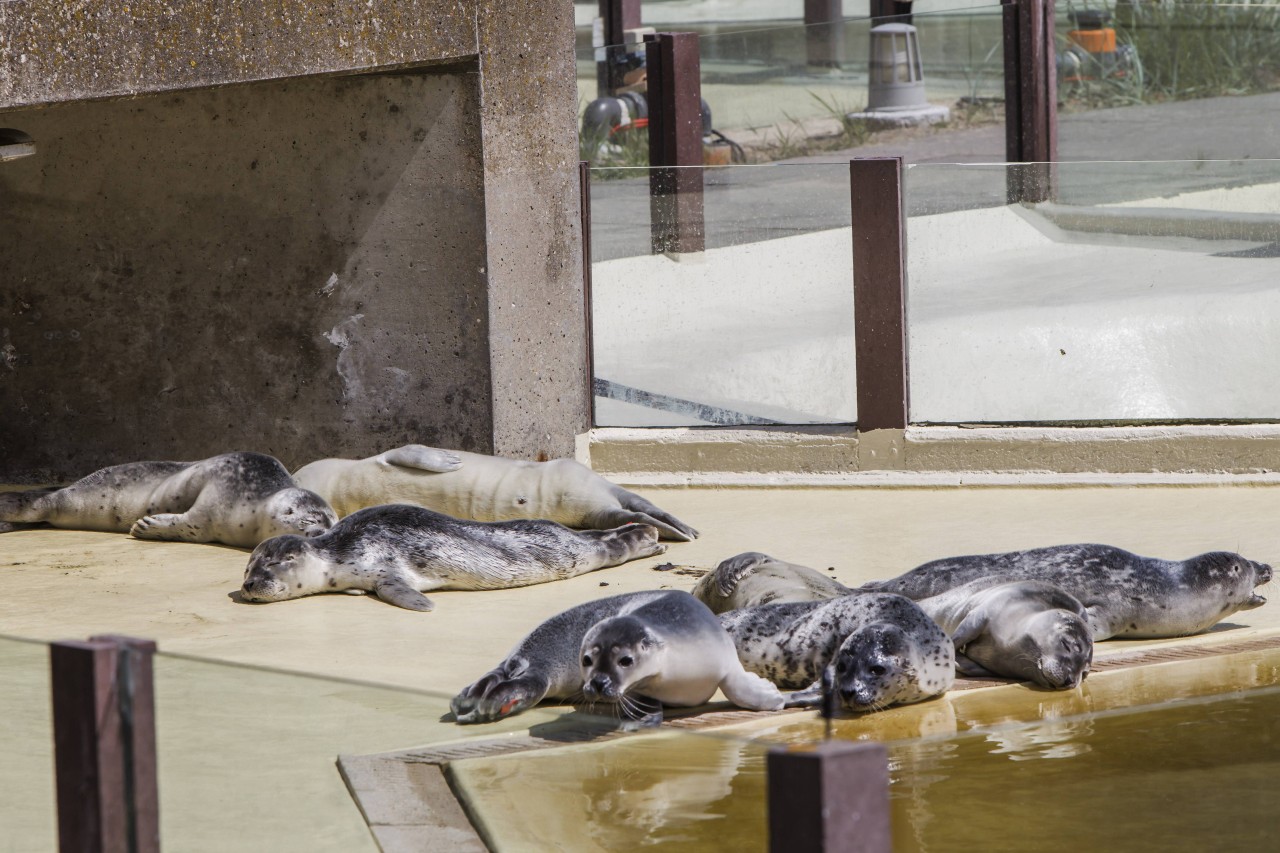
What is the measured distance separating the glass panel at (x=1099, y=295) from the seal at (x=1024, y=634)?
2.92 m

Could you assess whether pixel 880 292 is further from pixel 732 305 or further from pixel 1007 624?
pixel 1007 624

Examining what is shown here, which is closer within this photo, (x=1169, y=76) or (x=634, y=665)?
(x=634, y=665)

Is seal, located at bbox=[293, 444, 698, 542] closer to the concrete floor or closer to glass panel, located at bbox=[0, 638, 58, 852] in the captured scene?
the concrete floor

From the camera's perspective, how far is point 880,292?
807 centimetres

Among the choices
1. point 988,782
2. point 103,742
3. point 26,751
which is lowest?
point 988,782

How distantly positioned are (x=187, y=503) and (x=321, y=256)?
1.33 m

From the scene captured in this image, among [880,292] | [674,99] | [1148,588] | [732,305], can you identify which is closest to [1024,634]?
[1148,588]

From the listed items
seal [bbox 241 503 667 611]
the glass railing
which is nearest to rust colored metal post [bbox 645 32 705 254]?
the glass railing

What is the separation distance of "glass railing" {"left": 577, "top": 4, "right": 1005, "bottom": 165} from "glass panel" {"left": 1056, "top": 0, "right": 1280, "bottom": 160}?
1.32 metres

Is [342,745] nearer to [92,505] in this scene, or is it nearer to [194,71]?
[194,71]

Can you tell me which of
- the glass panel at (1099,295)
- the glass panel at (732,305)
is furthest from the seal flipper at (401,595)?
the glass panel at (1099,295)

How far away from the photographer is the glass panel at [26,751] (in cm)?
252

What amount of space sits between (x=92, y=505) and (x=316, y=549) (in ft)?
6.31

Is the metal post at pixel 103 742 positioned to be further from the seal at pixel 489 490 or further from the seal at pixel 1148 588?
the seal at pixel 489 490
